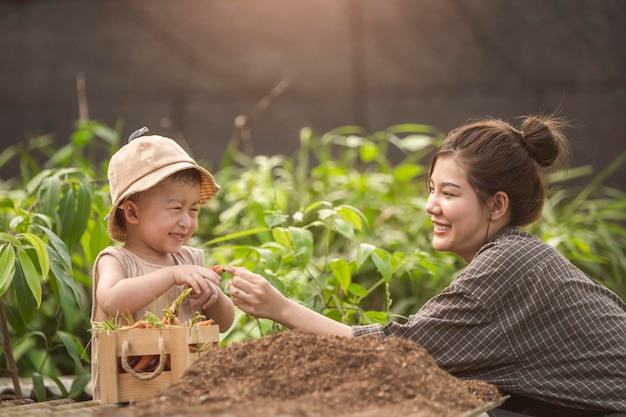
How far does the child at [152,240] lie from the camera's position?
233cm

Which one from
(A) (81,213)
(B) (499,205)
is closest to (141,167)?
(A) (81,213)

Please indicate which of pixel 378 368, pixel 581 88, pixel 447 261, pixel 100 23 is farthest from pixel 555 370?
pixel 100 23

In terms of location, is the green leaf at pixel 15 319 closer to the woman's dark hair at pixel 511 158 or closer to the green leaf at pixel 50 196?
the green leaf at pixel 50 196

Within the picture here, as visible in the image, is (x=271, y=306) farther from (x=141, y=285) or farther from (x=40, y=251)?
(x=40, y=251)

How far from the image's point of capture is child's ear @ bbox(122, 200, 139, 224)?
250 cm

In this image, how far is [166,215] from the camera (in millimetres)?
2457

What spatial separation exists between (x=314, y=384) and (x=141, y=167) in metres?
0.92

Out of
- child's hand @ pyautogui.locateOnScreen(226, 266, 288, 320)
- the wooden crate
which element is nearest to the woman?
child's hand @ pyautogui.locateOnScreen(226, 266, 288, 320)

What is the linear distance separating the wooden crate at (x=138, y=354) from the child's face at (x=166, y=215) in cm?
36

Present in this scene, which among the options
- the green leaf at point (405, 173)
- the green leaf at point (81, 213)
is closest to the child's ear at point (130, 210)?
the green leaf at point (81, 213)

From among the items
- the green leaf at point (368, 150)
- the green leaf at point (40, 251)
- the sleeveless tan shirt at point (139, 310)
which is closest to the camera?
the sleeveless tan shirt at point (139, 310)

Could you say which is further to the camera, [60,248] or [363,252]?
[363,252]

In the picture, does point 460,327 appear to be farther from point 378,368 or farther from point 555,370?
point 378,368

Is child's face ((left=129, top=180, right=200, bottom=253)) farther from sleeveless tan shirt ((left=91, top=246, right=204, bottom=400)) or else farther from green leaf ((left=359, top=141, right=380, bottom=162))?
green leaf ((left=359, top=141, right=380, bottom=162))
